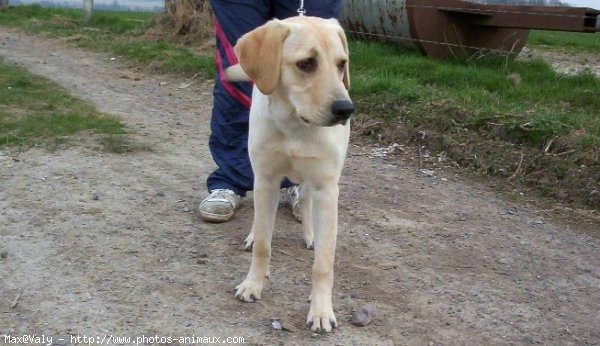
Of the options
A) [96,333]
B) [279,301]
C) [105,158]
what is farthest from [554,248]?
[105,158]

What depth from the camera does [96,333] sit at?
2.44 metres

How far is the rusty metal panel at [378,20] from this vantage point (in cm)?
757

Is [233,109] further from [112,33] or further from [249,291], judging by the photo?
[112,33]

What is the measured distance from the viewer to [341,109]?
94.7 inches

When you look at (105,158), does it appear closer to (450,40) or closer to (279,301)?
(279,301)

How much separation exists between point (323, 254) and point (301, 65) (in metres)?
0.72

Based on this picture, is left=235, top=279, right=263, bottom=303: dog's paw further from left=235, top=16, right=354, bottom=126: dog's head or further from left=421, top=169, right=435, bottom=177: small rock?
left=421, top=169, right=435, bottom=177: small rock

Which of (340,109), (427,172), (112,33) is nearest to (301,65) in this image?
(340,109)

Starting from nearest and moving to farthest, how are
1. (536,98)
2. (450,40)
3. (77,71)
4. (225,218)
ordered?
(225,218)
(536,98)
(450,40)
(77,71)

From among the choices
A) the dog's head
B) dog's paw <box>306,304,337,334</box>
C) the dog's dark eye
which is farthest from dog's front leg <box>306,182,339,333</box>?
the dog's dark eye

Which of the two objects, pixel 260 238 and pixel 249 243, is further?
pixel 249 243

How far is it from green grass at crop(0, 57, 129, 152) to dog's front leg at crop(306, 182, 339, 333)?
2456 mm

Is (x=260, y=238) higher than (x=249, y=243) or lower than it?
higher

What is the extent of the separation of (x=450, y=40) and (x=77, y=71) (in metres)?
4.32
